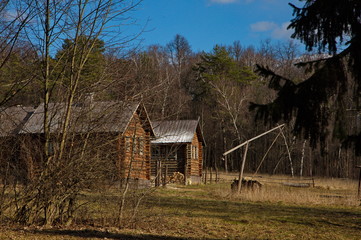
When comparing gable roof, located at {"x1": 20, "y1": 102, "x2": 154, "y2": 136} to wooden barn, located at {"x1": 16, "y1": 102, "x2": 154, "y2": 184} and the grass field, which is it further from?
the grass field

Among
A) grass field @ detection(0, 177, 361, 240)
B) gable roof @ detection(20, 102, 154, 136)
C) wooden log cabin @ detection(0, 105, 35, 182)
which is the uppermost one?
gable roof @ detection(20, 102, 154, 136)

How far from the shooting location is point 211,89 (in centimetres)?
5128

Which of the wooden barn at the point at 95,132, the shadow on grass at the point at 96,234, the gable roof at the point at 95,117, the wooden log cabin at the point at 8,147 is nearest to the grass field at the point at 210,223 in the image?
the shadow on grass at the point at 96,234

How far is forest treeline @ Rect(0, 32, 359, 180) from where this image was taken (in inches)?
383

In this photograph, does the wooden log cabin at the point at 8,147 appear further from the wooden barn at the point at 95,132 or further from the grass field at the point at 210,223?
the grass field at the point at 210,223

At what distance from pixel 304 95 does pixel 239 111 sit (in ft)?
148

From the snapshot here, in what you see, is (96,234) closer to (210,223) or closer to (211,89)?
(210,223)

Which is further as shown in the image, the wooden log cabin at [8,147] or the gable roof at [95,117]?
the gable roof at [95,117]

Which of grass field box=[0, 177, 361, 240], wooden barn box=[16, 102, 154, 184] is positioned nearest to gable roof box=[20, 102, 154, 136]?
wooden barn box=[16, 102, 154, 184]

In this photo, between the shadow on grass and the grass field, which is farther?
the grass field

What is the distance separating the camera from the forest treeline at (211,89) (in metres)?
9.73

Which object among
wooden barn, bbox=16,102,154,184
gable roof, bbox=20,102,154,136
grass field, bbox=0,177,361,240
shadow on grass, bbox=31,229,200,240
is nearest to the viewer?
shadow on grass, bbox=31,229,200,240

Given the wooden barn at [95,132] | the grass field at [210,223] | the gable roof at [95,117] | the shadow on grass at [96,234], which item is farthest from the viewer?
the gable roof at [95,117]

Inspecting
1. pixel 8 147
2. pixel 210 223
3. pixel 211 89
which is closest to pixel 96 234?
pixel 8 147
